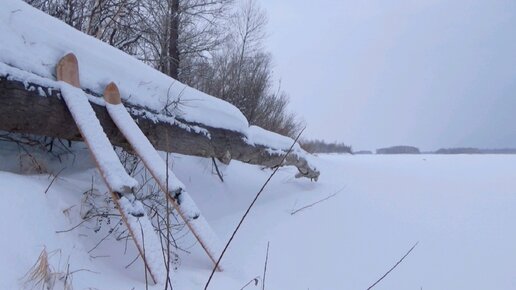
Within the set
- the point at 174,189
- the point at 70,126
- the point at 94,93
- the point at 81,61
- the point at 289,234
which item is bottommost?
the point at 289,234

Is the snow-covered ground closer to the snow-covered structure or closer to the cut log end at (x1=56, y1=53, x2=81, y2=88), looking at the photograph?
the snow-covered structure

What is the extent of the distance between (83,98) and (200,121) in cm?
106

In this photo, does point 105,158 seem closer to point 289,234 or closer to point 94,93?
point 94,93

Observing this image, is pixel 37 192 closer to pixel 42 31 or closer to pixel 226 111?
pixel 42 31

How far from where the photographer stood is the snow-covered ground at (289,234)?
156 cm

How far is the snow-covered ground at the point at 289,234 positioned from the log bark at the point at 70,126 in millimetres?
264

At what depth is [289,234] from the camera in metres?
2.86

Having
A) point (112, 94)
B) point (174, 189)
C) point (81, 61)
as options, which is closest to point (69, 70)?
point (81, 61)

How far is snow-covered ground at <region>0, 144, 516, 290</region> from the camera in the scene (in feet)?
5.12

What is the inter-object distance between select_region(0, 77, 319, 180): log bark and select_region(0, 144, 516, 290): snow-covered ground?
0.87ft

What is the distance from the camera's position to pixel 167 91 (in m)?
2.67

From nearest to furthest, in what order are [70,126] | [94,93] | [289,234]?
[70,126] → [94,93] → [289,234]

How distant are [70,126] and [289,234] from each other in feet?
5.66

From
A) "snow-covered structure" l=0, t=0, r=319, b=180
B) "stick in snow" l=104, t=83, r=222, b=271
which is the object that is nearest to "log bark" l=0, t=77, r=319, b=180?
"snow-covered structure" l=0, t=0, r=319, b=180
